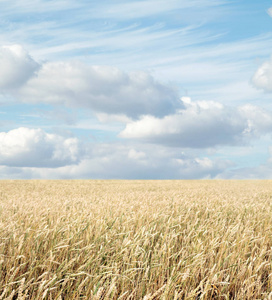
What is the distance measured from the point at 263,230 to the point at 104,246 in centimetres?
321

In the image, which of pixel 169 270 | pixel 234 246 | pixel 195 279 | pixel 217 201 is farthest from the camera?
pixel 217 201

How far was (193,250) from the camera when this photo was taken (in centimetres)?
389

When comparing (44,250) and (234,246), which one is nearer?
(44,250)

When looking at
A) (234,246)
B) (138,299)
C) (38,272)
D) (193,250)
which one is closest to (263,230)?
(234,246)

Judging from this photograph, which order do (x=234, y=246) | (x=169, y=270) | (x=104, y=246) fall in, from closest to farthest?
1. (x=169, y=270)
2. (x=104, y=246)
3. (x=234, y=246)

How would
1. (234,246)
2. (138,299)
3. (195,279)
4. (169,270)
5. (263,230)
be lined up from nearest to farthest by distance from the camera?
(138,299)
(195,279)
(169,270)
(234,246)
(263,230)

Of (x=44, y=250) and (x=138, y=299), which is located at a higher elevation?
(x=44, y=250)

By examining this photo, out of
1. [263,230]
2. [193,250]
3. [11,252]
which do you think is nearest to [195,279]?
[193,250]

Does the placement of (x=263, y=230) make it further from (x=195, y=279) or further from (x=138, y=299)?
(x=138, y=299)

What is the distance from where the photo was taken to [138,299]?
2859 millimetres

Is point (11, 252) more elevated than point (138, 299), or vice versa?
point (11, 252)

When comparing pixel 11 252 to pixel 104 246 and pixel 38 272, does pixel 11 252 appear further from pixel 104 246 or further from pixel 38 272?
pixel 104 246

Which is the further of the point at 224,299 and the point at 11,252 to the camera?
the point at 11,252

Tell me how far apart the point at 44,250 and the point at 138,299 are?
4.54 ft
